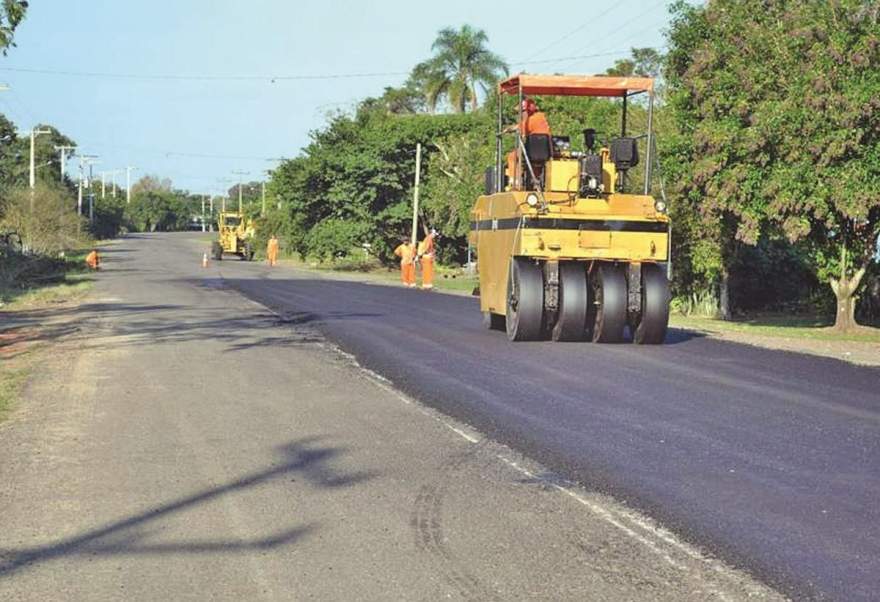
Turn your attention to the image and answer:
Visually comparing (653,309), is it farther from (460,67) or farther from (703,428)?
(460,67)

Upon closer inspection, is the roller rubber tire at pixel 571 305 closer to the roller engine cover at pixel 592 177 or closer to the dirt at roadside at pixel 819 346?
the roller engine cover at pixel 592 177

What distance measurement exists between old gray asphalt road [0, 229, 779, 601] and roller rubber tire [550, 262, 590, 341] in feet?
16.1

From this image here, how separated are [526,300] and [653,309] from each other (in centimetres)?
179

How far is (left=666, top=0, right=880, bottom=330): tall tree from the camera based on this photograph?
19.4 metres

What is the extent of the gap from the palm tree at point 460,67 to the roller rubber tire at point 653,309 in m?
48.2

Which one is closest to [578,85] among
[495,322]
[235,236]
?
[495,322]

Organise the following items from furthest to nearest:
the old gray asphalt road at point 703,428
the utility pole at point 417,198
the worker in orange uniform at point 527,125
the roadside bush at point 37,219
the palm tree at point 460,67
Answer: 1. the palm tree at point 460,67
2. the roadside bush at point 37,219
3. the utility pole at point 417,198
4. the worker in orange uniform at point 527,125
5. the old gray asphalt road at point 703,428

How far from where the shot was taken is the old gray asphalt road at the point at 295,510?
5.18 m

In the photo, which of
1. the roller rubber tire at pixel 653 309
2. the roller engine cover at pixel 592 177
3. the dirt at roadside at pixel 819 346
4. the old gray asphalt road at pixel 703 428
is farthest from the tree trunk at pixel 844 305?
the roller engine cover at pixel 592 177

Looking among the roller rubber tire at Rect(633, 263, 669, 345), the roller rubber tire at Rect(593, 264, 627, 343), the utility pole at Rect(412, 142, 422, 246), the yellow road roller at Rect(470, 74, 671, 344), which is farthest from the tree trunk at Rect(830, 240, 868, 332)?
the utility pole at Rect(412, 142, 422, 246)

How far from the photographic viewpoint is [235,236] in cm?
6712

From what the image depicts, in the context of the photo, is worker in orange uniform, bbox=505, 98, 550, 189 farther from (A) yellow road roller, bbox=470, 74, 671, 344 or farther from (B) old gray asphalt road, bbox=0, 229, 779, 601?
(B) old gray asphalt road, bbox=0, 229, 779, 601

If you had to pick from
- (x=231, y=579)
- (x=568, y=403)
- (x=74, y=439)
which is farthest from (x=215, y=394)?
(x=231, y=579)

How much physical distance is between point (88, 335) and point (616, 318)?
790 centimetres
